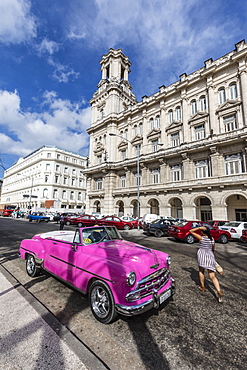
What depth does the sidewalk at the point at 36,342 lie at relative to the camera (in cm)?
214

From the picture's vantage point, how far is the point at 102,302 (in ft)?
10.4

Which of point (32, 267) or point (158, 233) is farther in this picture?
point (158, 233)

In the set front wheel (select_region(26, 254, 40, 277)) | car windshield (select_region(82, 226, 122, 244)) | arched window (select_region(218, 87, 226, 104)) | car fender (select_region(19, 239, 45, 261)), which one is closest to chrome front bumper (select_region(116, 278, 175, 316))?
car windshield (select_region(82, 226, 122, 244))

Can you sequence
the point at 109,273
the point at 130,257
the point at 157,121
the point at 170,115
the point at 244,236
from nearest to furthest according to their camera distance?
the point at 109,273
the point at 130,257
the point at 244,236
the point at 170,115
the point at 157,121

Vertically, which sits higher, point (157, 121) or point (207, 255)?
point (157, 121)

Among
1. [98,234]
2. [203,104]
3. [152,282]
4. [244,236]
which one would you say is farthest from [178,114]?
[152,282]

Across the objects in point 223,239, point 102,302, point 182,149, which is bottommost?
point 223,239

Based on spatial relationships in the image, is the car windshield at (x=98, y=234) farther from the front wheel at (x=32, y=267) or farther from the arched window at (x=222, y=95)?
the arched window at (x=222, y=95)

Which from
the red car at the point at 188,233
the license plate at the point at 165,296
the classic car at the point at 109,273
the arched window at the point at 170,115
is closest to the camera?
the classic car at the point at 109,273

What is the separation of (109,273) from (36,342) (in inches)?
52.2

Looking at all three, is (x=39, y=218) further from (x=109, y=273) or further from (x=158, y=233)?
(x=109, y=273)

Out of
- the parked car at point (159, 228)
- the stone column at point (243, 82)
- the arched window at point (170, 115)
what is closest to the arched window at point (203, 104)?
the stone column at point (243, 82)

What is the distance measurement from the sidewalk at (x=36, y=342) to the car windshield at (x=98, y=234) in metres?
1.52

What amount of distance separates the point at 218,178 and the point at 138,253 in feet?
67.0
